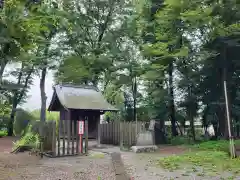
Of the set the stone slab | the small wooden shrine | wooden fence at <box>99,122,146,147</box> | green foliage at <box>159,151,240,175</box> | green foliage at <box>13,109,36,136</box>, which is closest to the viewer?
green foliage at <box>159,151,240,175</box>

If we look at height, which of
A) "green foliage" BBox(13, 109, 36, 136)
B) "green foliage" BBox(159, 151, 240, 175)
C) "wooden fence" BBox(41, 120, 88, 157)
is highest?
"green foliage" BBox(13, 109, 36, 136)

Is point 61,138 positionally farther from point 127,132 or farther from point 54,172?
point 127,132

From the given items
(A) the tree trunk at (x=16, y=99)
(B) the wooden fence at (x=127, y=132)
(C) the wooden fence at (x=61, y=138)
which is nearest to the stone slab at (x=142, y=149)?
(B) the wooden fence at (x=127, y=132)

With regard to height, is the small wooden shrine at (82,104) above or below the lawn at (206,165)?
above

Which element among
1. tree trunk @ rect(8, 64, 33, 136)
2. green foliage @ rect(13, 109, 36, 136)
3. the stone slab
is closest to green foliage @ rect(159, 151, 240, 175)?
the stone slab

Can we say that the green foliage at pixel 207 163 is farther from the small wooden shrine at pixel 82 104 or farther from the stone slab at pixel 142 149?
the small wooden shrine at pixel 82 104

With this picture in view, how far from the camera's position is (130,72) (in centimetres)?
2586

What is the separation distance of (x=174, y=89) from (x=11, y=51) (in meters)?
18.5

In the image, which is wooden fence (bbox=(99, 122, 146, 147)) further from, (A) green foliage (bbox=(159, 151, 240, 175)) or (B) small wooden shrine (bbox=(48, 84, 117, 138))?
(A) green foliage (bbox=(159, 151, 240, 175))

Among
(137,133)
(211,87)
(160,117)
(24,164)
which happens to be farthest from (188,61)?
(24,164)

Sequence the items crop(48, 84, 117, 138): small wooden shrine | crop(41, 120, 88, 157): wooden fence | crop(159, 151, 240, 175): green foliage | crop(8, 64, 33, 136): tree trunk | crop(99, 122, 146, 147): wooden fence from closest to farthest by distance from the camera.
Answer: crop(159, 151, 240, 175): green foliage
crop(41, 120, 88, 157): wooden fence
crop(99, 122, 146, 147): wooden fence
crop(48, 84, 117, 138): small wooden shrine
crop(8, 64, 33, 136): tree trunk

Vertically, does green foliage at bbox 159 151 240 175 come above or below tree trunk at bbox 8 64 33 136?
below

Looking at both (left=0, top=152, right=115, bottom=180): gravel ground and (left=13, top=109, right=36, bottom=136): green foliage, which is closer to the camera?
(left=0, top=152, right=115, bottom=180): gravel ground

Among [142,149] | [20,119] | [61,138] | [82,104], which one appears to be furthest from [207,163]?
[20,119]
